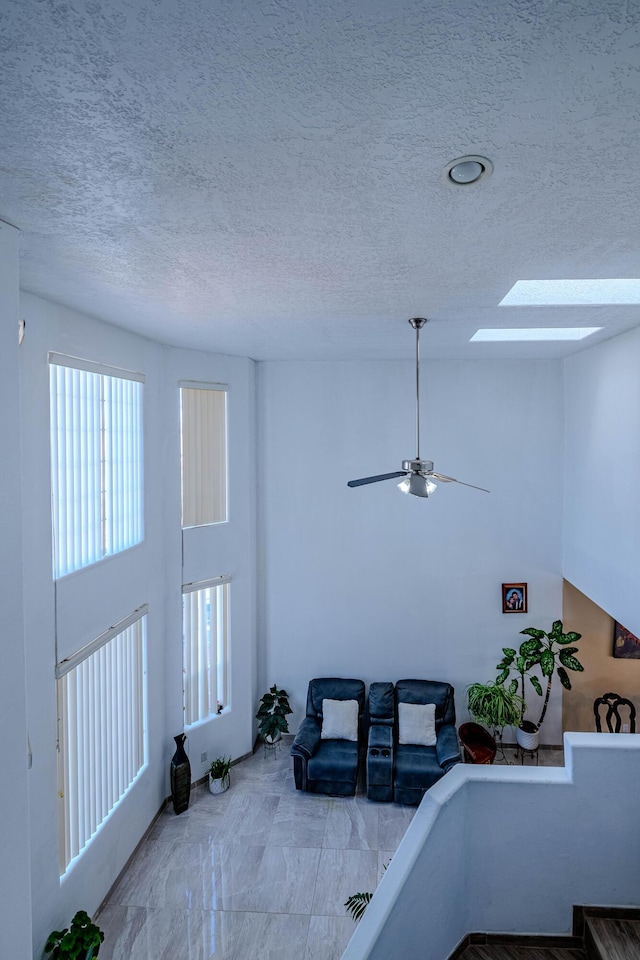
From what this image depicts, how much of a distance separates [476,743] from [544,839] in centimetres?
227

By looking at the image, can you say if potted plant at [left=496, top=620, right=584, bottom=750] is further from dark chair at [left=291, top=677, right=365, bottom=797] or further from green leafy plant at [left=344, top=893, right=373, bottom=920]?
green leafy plant at [left=344, top=893, right=373, bottom=920]

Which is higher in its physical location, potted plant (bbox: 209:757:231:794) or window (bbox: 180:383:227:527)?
window (bbox: 180:383:227:527)

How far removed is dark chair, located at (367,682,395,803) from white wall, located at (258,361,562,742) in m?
0.37

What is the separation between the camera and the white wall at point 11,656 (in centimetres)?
241

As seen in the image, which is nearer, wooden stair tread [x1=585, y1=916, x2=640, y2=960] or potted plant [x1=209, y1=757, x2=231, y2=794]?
wooden stair tread [x1=585, y1=916, x2=640, y2=960]

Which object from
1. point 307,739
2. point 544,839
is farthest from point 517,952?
point 307,739

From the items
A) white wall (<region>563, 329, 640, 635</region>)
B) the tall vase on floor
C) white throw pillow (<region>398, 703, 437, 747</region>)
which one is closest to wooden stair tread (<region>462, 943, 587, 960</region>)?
white throw pillow (<region>398, 703, 437, 747</region>)

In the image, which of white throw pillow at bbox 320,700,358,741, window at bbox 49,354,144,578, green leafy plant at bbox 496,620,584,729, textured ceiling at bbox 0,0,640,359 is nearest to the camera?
textured ceiling at bbox 0,0,640,359

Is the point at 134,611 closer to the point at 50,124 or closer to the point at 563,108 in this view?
the point at 50,124

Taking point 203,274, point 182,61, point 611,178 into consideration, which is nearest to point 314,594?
point 203,274

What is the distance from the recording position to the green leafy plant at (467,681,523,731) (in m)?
6.58

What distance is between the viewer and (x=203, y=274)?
346 cm

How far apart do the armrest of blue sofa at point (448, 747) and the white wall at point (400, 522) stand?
70 centimetres

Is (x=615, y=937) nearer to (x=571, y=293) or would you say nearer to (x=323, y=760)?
(x=323, y=760)
